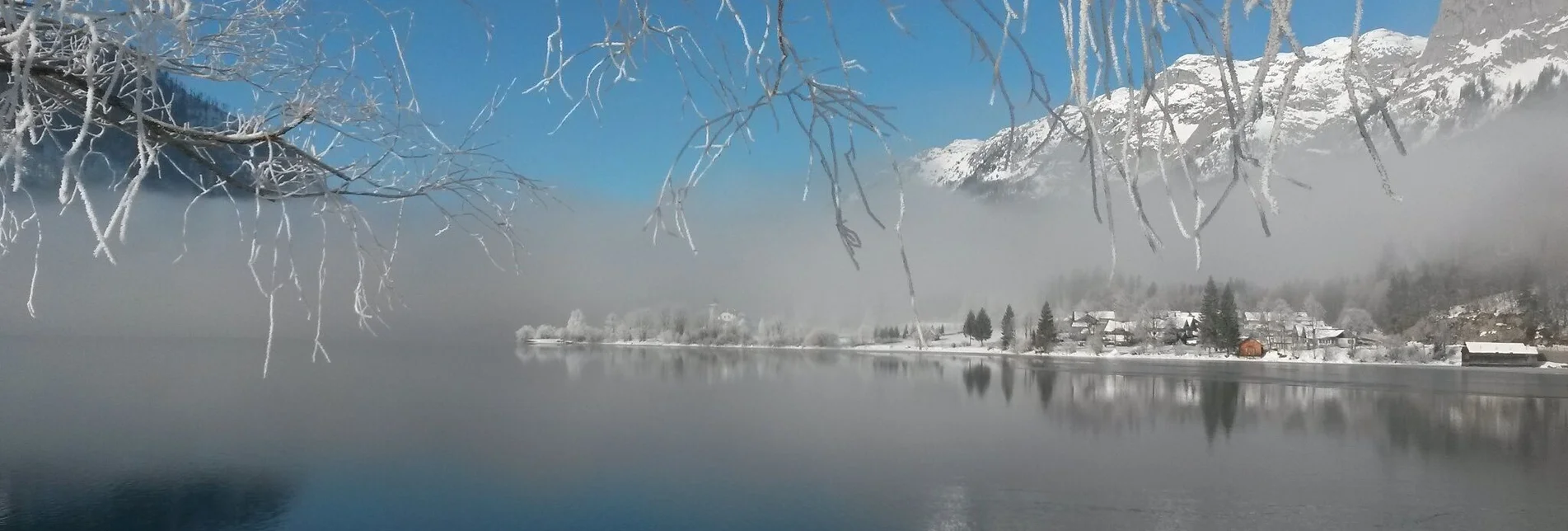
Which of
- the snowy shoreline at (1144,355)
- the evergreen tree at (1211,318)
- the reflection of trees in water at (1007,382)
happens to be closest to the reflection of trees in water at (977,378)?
the reflection of trees in water at (1007,382)

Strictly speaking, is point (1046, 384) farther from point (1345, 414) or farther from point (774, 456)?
point (774, 456)

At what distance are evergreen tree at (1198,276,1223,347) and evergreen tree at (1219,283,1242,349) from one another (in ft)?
1.00

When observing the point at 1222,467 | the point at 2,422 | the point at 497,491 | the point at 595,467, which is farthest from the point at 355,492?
the point at 1222,467

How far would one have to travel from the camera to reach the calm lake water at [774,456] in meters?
14.9

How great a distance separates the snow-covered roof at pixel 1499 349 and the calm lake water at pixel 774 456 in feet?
88.1

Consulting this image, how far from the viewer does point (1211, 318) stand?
6600 cm

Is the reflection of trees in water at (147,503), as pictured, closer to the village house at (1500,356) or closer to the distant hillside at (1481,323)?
the village house at (1500,356)

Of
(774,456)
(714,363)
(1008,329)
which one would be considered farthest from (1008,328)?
(774,456)

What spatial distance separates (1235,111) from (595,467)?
1893cm

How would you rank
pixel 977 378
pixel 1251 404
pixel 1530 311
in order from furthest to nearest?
pixel 1530 311 < pixel 977 378 < pixel 1251 404

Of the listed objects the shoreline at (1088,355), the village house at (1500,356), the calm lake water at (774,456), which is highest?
the village house at (1500,356)

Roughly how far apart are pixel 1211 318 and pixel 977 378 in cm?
3031

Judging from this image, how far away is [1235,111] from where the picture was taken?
866 mm

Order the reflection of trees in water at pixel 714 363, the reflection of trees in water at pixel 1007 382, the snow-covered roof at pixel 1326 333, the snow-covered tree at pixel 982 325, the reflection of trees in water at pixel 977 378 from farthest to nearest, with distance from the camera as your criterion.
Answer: the snow-covered roof at pixel 1326 333 → the snow-covered tree at pixel 982 325 → the reflection of trees in water at pixel 714 363 → the reflection of trees in water at pixel 977 378 → the reflection of trees in water at pixel 1007 382
